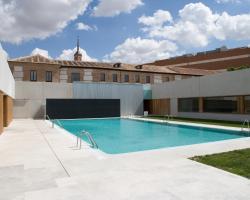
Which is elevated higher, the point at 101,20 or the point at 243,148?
→ the point at 101,20

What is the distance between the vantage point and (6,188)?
201 inches

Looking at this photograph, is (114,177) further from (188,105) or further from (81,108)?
(81,108)

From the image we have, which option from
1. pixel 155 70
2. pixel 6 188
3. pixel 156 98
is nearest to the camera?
pixel 6 188

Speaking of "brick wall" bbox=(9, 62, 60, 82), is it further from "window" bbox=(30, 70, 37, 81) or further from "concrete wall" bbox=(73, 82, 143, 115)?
"concrete wall" bbox=(73, 82, 143, 115)

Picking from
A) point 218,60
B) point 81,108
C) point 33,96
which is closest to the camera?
point 33,96

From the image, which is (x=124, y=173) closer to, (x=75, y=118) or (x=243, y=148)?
(x=243, y=148)

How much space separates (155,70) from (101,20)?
24.0 metres

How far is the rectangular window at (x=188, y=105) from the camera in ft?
79.9

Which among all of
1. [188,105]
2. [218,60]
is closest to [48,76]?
[188,105]

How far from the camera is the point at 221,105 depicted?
2136 centimetres

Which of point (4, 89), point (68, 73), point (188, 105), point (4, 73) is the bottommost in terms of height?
point (188, 105)

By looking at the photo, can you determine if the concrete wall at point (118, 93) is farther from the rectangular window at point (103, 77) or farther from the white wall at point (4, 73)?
the white wall at point (4, 73)

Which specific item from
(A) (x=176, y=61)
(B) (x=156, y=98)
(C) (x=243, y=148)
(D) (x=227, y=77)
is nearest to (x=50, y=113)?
(B) (x=156, y=98)

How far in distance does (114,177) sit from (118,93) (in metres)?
24.0
